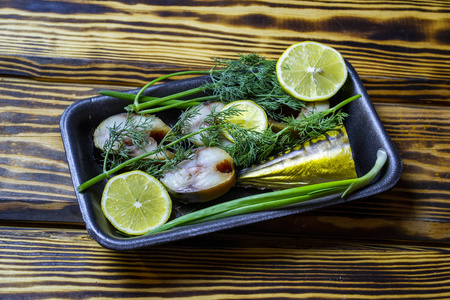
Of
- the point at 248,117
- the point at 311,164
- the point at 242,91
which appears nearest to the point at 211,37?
the point at 242,91

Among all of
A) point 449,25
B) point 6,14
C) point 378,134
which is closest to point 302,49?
point 378,134

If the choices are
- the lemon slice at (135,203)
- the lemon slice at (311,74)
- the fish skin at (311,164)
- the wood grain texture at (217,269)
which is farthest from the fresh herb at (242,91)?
the wood grain texture at (217,269)

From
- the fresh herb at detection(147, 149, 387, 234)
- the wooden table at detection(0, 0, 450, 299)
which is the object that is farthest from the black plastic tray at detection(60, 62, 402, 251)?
the wooden table at detection(0, 0, 450, 299)

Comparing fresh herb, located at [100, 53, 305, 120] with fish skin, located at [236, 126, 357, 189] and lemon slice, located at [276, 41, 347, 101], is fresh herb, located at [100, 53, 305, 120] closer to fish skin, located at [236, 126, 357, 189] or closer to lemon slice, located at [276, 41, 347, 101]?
lemon slice, located at [276, 41, 347, 101]

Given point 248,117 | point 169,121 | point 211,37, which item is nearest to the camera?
point 248,117

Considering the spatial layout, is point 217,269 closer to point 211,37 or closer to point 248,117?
point 248,117
